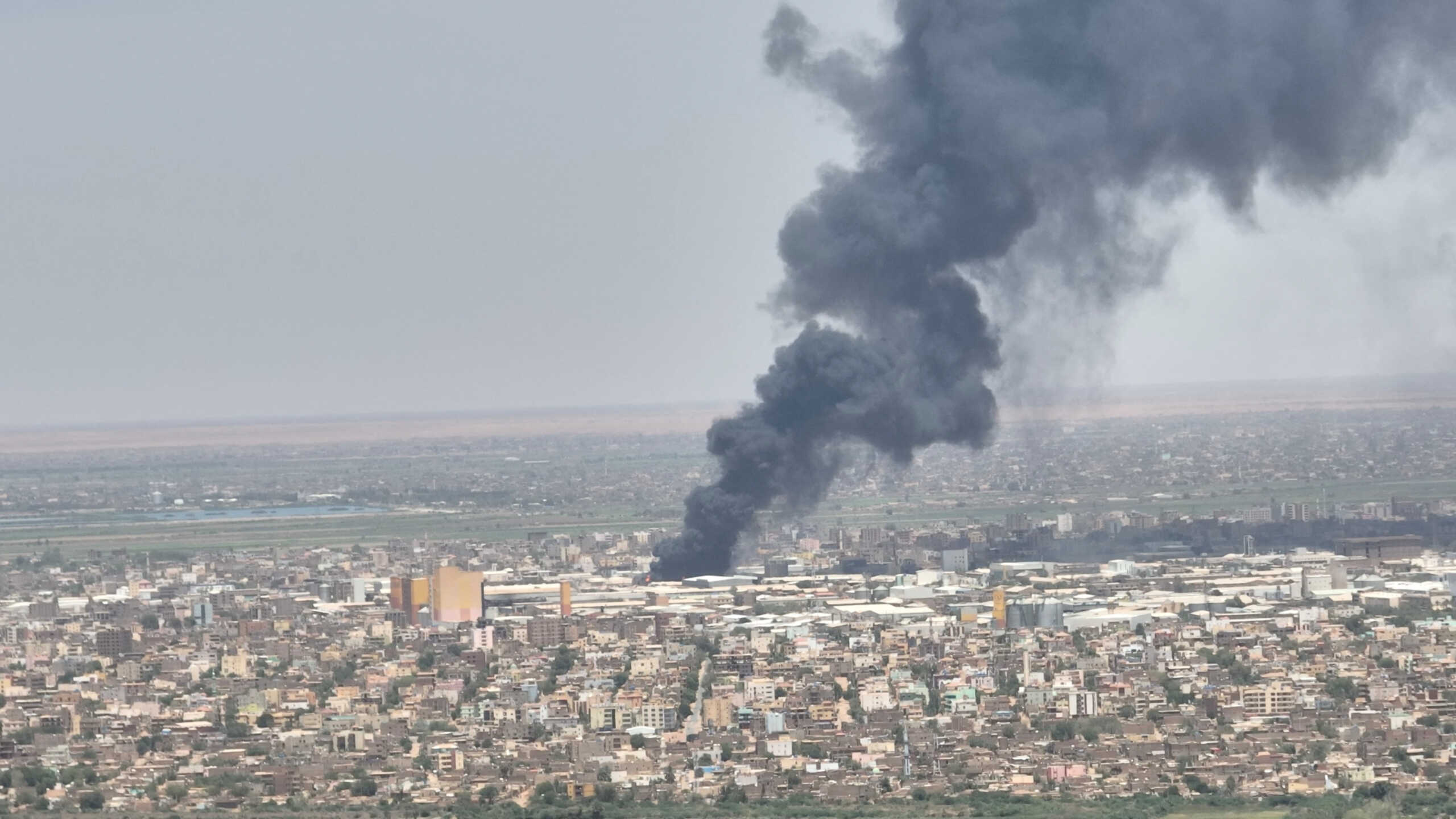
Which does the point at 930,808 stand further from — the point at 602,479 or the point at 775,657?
the point at 602,479

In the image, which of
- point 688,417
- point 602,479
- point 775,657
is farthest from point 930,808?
point 688,417

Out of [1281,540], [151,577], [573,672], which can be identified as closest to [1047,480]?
[1281,540]

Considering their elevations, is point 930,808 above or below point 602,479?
below

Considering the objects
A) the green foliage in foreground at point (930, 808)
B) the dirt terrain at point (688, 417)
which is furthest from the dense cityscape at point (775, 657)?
the dirt terrain at point (688, 417)

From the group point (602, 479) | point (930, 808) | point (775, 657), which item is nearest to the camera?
point (930, 808)

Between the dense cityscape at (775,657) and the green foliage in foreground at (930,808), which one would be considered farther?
the dense cityscape at (775,657)

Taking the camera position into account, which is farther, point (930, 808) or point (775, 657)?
point (775, 657)

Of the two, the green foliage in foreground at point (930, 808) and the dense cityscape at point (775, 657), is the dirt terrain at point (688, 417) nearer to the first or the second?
the dense cityscape at point (775, 657)

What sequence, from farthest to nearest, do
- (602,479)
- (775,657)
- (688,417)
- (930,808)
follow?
1. (688,417)
2. (602,479)
3. (775,657)
4. (930,808)

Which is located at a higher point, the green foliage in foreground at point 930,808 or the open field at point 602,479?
the open field at point 602,479

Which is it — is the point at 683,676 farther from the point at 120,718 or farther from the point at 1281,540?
the point at 1281,540

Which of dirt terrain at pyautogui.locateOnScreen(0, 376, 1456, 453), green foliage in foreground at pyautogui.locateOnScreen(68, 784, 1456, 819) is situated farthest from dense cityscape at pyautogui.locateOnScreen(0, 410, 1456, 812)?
dirt terrain at pyautogui.locateOnScreen(0, 376, 1456, 453)
